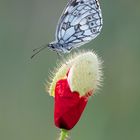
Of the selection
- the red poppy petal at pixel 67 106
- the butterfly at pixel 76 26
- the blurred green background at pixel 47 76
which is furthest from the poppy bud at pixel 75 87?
the blurred green background at pixel 47 76

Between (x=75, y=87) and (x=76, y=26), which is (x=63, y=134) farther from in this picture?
(x=76, y=26)

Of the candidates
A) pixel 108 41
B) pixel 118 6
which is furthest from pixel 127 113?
pixel 118 6

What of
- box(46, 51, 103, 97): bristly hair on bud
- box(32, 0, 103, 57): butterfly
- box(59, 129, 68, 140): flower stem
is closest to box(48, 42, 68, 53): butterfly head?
box(32, 0, 103, 57): butterfly

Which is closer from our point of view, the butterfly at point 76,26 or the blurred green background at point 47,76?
the butterfly at point 76,26

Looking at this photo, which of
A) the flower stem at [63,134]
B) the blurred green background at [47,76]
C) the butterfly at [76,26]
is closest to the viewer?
the flower stem at [63,134]

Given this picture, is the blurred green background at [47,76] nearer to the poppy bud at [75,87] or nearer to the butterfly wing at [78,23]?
the butterfly wing at [78,23]

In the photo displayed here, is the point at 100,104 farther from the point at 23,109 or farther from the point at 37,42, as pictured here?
the point at 37,42
